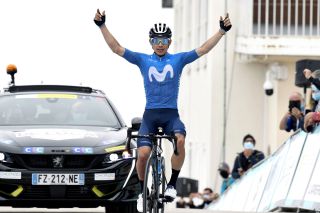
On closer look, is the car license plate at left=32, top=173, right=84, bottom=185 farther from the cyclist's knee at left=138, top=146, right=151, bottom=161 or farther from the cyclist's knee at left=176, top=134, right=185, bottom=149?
the cyclist's knee at left=176, top=134, right=185, bottom=149

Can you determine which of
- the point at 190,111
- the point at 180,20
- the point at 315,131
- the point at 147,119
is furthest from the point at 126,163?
the point at 180,20

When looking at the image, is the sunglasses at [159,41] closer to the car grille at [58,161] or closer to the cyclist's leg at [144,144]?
the cyclist's leg at [144,144]

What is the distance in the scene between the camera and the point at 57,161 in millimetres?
15844

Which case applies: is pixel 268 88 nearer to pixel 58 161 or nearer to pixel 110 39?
pixel 58 161

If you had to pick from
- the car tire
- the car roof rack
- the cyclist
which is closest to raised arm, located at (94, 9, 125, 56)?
the cyclist

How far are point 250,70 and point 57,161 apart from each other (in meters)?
27.9

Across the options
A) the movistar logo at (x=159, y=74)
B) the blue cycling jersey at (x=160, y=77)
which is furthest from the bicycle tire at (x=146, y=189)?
the movistar logo at (x=159, y=74)

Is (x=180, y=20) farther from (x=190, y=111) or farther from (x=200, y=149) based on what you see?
(x=200, y=149)

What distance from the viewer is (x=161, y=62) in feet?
46.5

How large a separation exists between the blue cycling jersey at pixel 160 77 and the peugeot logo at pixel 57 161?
2014mm

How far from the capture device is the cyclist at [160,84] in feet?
46.1

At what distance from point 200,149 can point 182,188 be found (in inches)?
337

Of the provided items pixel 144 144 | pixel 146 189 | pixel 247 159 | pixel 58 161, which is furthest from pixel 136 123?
pixel 247 159

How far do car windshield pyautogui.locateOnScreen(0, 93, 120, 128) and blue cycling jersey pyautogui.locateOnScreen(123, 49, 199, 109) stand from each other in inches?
112
